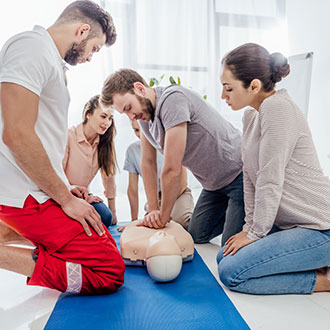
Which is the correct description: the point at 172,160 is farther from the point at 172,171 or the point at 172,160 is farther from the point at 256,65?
the point at 256,65

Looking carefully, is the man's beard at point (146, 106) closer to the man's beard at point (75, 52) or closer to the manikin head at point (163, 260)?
the man's beard at point (75, 52)

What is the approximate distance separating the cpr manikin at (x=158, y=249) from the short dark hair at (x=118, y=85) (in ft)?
2.01

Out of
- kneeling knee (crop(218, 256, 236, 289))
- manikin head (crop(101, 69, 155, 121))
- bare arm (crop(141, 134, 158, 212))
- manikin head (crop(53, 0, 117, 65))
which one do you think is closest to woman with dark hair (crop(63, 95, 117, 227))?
bare arm (crop(141, 134, 158, 212))

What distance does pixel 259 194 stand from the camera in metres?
1.25

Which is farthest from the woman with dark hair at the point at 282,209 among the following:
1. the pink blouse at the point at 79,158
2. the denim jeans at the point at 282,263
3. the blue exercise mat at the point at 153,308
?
the pink blouse at the point at 79,158

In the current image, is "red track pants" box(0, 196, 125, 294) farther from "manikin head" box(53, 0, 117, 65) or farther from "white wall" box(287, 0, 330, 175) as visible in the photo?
"white wall" box(287, 0, 330, 175)

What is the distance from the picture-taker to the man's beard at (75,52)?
1174 mm

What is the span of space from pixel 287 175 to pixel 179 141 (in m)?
0.47

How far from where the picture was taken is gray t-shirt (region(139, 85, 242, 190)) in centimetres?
148

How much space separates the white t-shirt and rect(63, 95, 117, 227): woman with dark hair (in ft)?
2.51

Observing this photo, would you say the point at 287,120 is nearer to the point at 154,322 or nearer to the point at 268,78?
the point at 268,78

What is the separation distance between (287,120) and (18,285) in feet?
3.94

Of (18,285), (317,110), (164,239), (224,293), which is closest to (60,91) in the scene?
(164,239)

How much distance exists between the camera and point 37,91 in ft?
3.24
